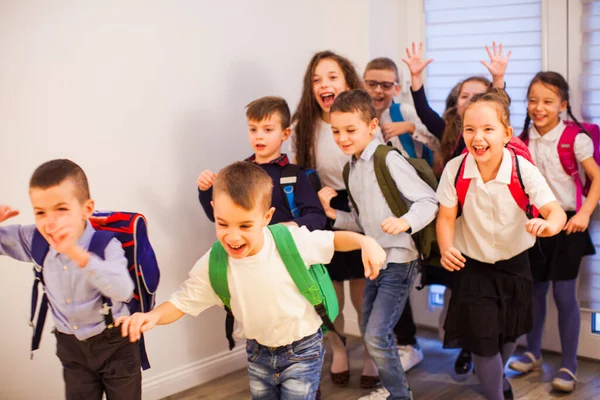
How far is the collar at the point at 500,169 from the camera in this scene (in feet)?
8.96

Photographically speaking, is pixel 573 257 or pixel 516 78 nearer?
pixel 573 257

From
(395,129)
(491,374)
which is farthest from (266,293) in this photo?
(395,129)

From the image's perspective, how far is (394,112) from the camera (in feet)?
11.8

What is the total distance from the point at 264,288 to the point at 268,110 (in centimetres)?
107

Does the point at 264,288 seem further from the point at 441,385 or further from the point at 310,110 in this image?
the point at 441,385

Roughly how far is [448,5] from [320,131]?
1222 millimetres

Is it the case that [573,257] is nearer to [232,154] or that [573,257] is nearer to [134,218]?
[232,154]

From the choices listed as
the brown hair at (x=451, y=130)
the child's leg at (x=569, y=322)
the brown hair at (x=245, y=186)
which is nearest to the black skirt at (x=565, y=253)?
the child's leg at (x=569, y=322)

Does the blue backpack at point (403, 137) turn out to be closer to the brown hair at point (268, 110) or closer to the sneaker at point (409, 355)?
the brown hair at point (268, 110)

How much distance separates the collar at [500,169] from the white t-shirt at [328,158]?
690 mm

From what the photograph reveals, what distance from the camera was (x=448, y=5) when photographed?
4.03m

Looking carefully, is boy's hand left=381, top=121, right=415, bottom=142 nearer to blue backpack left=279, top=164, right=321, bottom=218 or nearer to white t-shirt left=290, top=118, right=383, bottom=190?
white t-shirt left=290, top=118, right=383, bottom=190

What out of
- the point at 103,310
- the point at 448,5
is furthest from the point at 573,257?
the point at 103,310

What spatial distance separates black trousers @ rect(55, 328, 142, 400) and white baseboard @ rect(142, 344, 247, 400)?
938 mm
